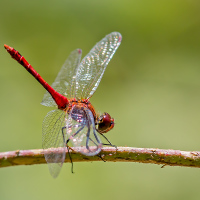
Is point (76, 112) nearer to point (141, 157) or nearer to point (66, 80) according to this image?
point (66, 80)

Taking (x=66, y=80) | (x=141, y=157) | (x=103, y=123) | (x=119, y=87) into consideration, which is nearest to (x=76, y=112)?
(x=103, y=123)

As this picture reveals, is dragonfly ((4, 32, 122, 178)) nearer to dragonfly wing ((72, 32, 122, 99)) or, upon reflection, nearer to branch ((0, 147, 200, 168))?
dragonfly wing ((72, 32, 122, 99))

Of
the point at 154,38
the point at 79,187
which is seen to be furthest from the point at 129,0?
the point at 79,187

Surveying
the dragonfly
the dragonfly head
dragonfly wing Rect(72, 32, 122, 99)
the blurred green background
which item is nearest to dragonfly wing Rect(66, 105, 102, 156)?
the dragonfly

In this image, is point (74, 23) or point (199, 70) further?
point (74, 23)

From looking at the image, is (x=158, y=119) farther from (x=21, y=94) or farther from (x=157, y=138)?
(x=21, y=94)

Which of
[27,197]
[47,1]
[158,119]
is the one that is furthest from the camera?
[47,1]
